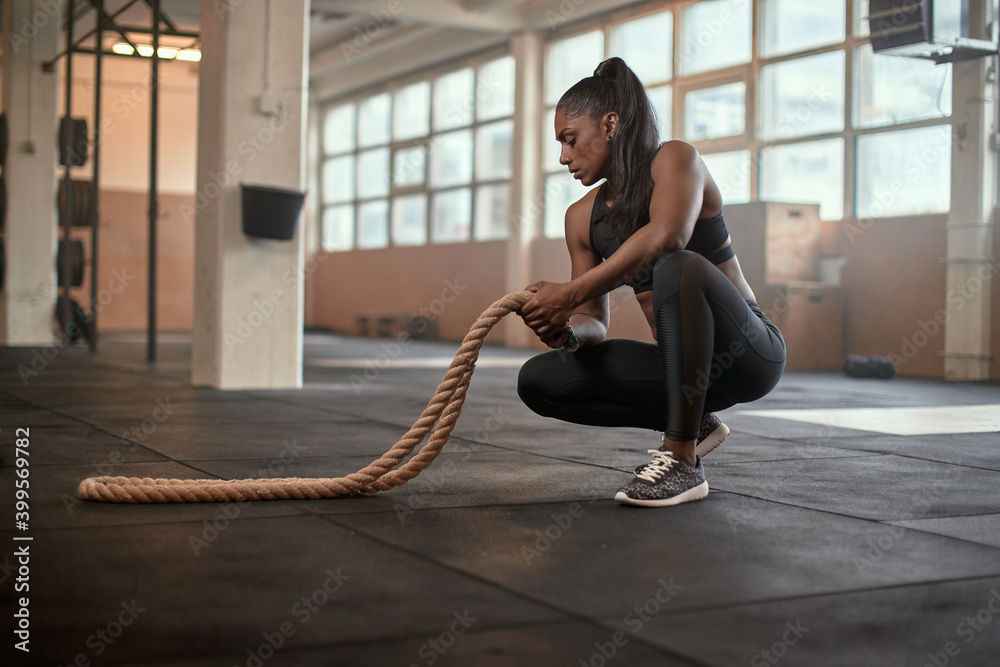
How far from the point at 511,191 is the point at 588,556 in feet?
34.0

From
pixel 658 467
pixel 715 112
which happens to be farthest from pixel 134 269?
pixel 658 467

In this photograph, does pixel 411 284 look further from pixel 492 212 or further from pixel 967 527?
pixel 967 527

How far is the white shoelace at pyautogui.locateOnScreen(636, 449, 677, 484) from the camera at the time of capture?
2.31m

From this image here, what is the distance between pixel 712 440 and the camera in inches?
100

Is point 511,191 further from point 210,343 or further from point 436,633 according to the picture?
point 436,633

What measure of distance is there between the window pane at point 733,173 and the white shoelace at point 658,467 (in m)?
7.28

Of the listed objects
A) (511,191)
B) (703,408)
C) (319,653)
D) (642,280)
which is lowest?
(319,653)

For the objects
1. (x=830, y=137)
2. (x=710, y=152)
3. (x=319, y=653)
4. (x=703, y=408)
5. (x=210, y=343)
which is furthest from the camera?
(x=710, y=152)

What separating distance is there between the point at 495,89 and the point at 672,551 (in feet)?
36.9

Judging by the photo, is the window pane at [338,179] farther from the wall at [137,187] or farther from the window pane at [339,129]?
the wall at [137,187]

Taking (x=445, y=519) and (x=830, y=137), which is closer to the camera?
(x=445, y=519)

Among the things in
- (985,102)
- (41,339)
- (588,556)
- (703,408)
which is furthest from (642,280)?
(41,339)

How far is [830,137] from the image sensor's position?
8570mm

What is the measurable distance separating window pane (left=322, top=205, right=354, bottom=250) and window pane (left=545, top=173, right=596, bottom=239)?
470 centimetres
